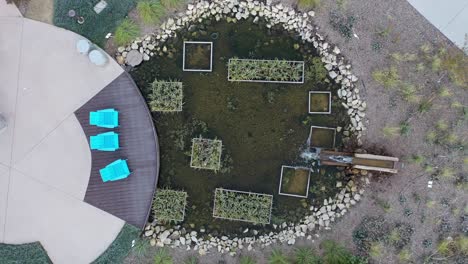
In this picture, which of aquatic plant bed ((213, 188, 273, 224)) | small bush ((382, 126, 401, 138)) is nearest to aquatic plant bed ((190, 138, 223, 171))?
aquatic plant bed ((213, 188, 273, 224))

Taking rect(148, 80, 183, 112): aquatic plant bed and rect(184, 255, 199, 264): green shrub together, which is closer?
rect(184, 255, 199, 264): green shrub

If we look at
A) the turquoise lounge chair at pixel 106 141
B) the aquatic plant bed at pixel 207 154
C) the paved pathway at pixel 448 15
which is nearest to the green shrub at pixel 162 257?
the aquatic plant bed at pixel 207 154

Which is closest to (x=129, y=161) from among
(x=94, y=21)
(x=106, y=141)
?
(x=106, y=141)

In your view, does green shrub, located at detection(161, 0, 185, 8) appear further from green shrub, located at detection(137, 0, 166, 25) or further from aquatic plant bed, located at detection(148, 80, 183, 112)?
aquatic plant bed, located at detection(148, 80, 183, 112)

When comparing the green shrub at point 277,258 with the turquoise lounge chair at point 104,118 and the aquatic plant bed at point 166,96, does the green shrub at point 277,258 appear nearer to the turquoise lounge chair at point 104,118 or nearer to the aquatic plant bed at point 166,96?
the aquatic plant bed at point 166,96

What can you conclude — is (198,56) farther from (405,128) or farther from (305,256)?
(305,256)

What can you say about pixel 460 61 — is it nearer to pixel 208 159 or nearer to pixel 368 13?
pixel 368 13

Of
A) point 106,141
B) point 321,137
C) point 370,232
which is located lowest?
point 370,232
